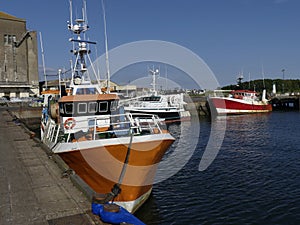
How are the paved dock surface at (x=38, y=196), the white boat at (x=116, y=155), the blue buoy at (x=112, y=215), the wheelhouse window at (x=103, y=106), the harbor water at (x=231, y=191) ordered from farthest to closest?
1. the wheelhouse window at (x=103, y=106)
2. the harbor water at (x=231, y=191)
3. the white boat at (x=116, y=155)
4. the paved dock surface at (x=38, y=196)
5. the blue buoy at (x=112, y=215)

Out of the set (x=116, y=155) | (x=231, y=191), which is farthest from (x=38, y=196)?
(x=231, y=191)

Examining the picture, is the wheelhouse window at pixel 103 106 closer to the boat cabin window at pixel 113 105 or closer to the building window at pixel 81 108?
the boat cabin window at pixel 113 105

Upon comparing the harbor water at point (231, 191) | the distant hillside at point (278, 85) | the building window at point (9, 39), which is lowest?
the harbor water at point (231, 191)

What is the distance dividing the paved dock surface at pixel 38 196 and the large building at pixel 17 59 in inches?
2599

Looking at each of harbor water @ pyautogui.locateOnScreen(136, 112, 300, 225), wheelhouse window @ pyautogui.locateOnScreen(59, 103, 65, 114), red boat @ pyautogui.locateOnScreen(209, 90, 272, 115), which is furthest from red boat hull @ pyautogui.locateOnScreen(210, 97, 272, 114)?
wheelhouse window @ pyautogui.locateOnScreen(59, 103, 65, 114)

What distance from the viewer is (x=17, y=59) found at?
76688 mm

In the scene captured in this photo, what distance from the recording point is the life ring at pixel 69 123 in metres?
12.2

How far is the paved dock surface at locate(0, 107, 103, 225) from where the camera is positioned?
6.87 metres

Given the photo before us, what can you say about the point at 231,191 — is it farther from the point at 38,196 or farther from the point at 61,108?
the point at 38,196

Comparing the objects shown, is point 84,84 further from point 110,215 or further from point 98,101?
point 110,215

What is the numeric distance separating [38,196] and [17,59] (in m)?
76.3

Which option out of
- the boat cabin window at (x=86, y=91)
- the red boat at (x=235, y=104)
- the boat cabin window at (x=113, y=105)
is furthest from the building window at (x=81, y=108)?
the red boat at (x=235, y=104)

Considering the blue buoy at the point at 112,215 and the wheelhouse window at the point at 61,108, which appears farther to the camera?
the wheelhouse window at the point at 61,108

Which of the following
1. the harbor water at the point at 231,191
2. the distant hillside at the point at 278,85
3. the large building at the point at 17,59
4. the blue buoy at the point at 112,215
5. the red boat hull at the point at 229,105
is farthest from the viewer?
the distant hillside at the point at 278,85
